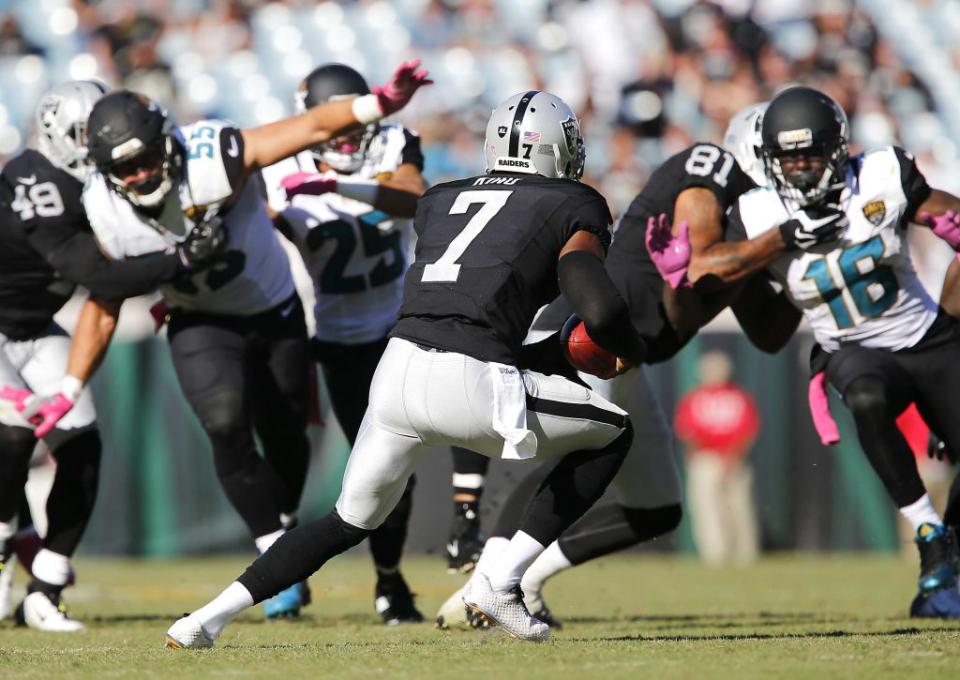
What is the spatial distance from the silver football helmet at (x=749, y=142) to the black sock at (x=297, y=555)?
7.80ft

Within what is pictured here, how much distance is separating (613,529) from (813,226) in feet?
4.42

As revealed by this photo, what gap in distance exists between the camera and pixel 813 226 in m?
5.13

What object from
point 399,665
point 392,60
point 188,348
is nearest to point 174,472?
point 392,60

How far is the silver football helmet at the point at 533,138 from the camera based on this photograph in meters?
4.29

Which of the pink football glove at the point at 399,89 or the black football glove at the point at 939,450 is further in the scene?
the black football glove at the point at 939,450

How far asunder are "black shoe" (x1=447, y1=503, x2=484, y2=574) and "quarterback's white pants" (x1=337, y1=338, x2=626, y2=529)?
134 centimetres

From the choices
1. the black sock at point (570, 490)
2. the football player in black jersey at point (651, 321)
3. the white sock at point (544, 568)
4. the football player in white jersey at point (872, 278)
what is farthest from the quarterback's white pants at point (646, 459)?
the black sock at point (570, 490)

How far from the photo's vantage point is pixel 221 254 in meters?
5.42

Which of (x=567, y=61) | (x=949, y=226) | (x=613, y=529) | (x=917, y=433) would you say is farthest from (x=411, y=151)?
(x=567, y=61)

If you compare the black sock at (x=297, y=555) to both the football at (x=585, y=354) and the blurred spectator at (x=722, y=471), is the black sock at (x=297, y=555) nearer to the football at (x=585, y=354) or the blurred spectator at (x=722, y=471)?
the football at (x=585, y=354)

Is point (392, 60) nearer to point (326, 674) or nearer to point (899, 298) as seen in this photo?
point (899, 298)

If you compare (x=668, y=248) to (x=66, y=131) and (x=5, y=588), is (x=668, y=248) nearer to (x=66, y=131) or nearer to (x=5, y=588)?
(x=66, y=131)

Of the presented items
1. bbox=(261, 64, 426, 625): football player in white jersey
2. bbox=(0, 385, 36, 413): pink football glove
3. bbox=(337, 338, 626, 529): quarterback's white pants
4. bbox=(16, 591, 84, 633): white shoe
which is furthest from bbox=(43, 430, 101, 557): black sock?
bbox=(337, 338, 626, 529): quarterback's white pants

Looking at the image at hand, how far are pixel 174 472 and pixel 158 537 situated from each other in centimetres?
52
